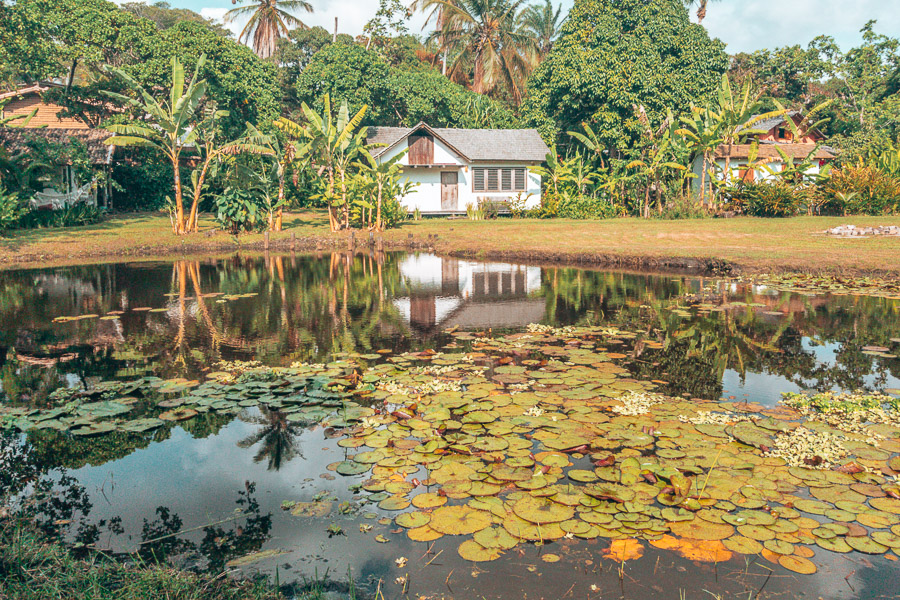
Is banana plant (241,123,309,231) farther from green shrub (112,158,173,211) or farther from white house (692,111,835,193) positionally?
white house (692,111,835,193)

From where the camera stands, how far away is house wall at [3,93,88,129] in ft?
99.4

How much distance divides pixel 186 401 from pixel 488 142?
94.0 ft

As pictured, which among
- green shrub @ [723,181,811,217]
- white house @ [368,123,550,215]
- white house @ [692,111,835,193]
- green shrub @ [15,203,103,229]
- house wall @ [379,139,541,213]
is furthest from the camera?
white house @ [368,123,550,215]

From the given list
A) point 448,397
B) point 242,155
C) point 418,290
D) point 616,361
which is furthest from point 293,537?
point 242,155

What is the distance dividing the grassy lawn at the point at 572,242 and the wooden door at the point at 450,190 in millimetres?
7302

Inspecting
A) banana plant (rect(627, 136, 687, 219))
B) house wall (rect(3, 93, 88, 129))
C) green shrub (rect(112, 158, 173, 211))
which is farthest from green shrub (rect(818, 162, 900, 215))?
house wall (rect(3, 93, 88, 129))

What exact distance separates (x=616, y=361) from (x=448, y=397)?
2.43 m

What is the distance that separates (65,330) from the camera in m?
10.3

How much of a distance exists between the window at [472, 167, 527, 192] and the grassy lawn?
304 inches

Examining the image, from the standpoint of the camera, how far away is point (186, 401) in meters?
6.70

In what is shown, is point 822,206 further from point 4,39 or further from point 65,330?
point 4,39

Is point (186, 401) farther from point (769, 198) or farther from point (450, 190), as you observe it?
point (450, 190)

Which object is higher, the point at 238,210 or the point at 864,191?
the point at 864,191

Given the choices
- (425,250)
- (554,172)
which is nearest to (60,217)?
(425,250)
